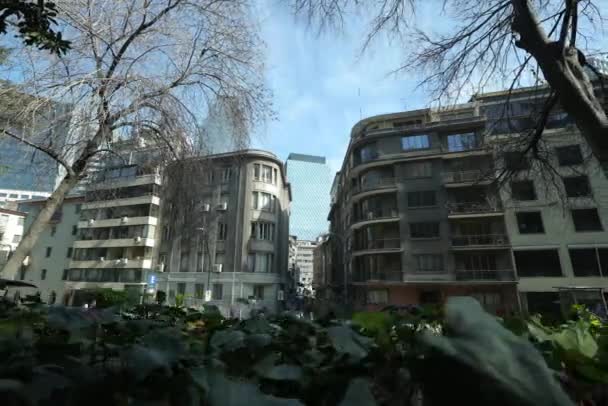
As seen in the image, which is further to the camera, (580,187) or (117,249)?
(117,249)

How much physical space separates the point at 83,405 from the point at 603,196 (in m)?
29.4

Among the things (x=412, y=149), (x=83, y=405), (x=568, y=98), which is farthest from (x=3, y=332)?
(x=412, y=149)

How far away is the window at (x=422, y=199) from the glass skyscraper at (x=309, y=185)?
75319 mm

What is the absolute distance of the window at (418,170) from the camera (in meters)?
26.4

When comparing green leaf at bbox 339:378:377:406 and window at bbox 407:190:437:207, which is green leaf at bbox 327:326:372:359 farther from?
window at bbox 407:190:437:207

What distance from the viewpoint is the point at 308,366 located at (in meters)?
0.99

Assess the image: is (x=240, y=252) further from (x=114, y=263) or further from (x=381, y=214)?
(x=114, y=263)

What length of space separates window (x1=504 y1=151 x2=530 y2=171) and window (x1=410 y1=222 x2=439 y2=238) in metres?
19.6

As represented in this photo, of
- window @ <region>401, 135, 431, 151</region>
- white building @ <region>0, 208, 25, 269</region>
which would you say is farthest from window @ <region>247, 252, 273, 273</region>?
white building @ <region>0, 208, 25, 269</region>

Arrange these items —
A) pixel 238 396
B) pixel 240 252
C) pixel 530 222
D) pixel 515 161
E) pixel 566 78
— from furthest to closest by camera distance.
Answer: pixel 240 252 → pixel 530 222 → pixel 515 161 → pixel 566 78 → pixel 238 396

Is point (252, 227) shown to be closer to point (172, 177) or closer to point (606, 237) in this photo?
point (172, 177)

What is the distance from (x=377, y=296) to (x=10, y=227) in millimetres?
46699

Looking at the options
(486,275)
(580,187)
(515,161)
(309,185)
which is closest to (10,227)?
(486,275)

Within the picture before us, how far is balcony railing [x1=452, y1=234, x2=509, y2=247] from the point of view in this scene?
2362 cm
